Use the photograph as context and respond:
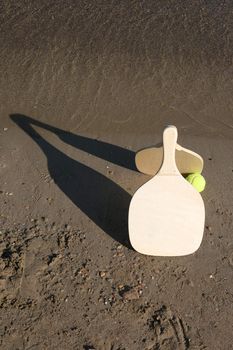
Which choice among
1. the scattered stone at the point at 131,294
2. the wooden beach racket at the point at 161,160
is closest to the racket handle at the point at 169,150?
the wooden beach racket at the point at 161,160

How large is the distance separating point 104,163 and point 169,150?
654 mm

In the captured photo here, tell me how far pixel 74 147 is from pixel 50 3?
187 cm

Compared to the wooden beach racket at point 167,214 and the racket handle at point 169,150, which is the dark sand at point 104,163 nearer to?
the wooden beach racket at point 167,214

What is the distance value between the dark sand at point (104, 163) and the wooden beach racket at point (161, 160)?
13 cm

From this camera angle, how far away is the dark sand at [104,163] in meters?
2.39

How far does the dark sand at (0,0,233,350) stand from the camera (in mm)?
2389

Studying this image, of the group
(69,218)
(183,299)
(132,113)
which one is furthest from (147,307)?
(132,113)

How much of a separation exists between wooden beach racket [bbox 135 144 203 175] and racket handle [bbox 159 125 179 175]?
0.18 m

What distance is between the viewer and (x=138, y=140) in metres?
3.39

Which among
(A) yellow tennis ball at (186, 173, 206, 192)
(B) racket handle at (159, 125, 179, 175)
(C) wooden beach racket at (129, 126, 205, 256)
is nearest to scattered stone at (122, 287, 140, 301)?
(C) wooden beach racket at (129, 126, 205, 256)

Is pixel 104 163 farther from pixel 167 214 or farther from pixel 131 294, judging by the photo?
pixel 131 294

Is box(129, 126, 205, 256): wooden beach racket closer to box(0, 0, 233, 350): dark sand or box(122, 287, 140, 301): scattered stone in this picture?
box(0, 0, 233, 350): dark sand

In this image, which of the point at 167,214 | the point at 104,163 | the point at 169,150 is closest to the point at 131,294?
the point at 167,214

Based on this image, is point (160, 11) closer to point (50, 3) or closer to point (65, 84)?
point (50, 3)
